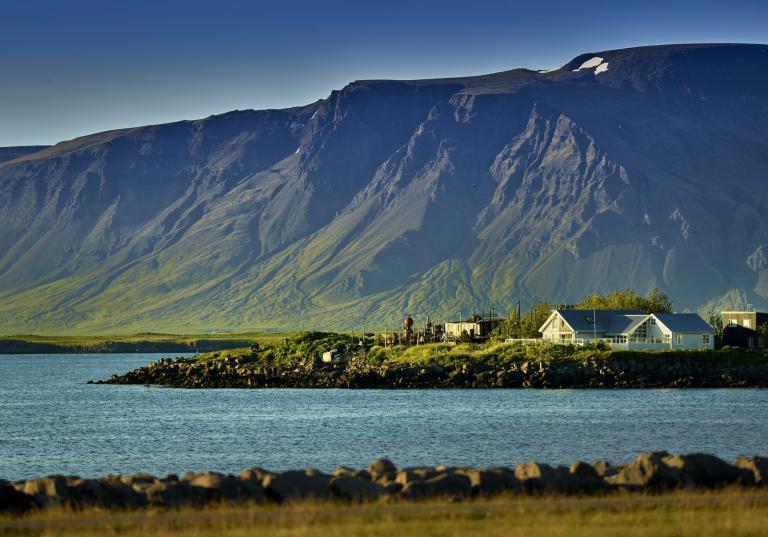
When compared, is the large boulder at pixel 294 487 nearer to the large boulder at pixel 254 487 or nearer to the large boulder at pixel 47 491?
the large boulder at pixel 254 487

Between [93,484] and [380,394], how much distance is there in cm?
7931

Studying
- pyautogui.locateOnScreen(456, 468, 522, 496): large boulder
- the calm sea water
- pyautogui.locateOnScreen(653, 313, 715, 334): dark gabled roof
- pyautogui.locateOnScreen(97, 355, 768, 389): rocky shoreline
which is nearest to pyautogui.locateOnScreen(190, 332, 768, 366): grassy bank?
pyautogui.locateOnScreen(97, 355, 768, 389): rocky shoreline

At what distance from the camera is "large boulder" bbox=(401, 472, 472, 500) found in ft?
99.9

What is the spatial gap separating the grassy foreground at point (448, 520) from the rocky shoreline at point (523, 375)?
84.0 metres

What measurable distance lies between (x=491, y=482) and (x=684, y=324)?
Result: 102082mm

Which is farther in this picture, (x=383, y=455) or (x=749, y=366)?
(x=749, y=366)

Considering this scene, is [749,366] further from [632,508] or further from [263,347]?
[632,508]

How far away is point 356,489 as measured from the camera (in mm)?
30656

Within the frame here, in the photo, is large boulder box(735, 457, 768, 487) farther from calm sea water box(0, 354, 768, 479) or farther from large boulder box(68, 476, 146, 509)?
calm sea water box(0, 354, 768, 479)

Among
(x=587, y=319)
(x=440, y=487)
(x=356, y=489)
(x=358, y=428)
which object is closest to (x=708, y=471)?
(x=440, y=487)

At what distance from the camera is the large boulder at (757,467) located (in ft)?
110

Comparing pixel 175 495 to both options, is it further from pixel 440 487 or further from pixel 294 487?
pixel 440 487

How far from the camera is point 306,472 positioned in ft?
105

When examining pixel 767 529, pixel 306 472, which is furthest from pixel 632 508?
pixel 306 472
